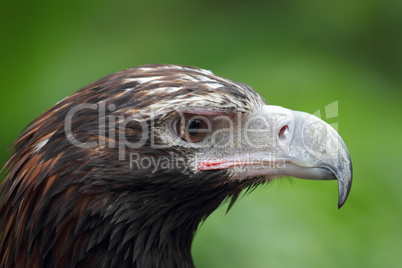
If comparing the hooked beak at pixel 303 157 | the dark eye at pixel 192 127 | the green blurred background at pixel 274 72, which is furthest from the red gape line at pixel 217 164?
the green blurred background at pixel 274 72

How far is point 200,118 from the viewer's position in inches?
101

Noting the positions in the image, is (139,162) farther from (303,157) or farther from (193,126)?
(303,157)

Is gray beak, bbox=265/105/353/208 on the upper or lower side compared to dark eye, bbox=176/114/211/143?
lower

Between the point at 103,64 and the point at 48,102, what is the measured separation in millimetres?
654

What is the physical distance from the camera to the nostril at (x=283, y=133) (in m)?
2.62

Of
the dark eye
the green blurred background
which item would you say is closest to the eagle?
the dark eye

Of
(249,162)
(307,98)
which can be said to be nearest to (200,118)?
(249,162)

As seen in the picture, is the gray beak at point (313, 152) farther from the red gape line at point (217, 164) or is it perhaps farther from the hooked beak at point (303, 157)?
the red gape line at point (217, 164)

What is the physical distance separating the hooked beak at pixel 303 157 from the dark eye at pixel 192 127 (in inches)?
4.7

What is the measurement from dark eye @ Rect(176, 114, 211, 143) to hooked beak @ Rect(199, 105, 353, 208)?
120 millimetres

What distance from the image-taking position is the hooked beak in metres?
2.54

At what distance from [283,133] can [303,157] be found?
0.15 metres

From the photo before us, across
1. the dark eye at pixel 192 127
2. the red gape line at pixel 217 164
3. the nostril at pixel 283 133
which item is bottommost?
the red gape line at pixel 217 164

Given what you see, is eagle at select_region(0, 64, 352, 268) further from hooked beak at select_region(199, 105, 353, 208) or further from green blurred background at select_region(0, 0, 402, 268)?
green blurred background at select_region(0, 0, 402, 268)
